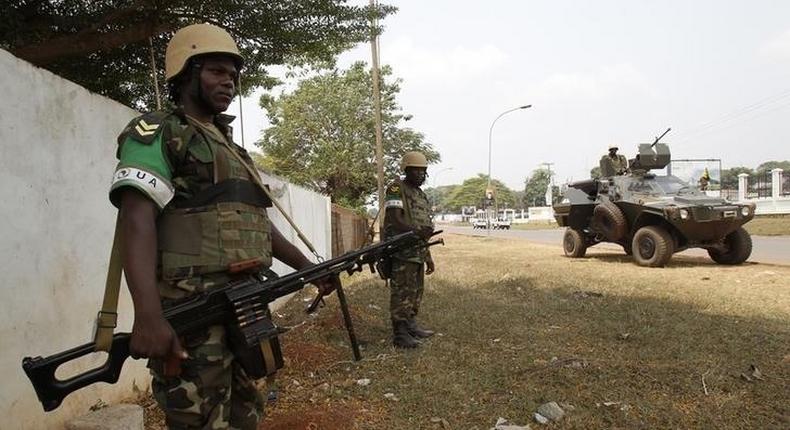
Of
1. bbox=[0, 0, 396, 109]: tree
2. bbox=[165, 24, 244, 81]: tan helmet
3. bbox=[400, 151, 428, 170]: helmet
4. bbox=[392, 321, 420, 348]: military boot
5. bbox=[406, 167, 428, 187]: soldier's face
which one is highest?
bbox=[0, 0, 396, 109]: tree

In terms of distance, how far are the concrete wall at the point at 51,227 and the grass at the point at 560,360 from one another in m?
1.07

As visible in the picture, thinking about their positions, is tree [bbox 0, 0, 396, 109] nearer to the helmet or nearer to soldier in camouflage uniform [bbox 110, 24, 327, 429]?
the helmet

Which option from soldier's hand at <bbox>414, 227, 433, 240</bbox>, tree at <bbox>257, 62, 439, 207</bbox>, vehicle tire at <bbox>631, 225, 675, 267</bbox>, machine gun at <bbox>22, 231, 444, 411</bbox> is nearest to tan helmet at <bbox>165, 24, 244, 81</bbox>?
machine gun at <bbox>22, 231, 444, 411</bbox>

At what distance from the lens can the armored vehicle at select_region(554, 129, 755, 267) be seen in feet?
27.1

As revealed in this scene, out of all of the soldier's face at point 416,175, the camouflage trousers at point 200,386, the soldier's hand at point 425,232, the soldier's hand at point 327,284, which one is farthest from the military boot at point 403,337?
the camouflage trousers at point 200,386

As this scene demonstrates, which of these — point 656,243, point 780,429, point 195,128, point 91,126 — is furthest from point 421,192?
point 656,243

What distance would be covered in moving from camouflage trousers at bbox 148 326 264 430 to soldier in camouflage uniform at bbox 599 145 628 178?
31.6 feet

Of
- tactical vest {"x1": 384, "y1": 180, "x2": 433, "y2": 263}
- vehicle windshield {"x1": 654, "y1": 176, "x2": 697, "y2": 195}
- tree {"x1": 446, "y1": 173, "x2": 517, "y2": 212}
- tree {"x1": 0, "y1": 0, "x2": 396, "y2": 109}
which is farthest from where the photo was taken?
tree {"x1": 446, "y1": 173, "x2": 517, "y2": 212}

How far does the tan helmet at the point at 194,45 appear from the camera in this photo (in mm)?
1685

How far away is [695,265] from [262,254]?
29.5ft

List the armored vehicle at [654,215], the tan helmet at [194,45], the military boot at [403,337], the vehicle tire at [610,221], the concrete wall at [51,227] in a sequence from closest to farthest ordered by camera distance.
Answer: the tan helmet at [194,45] < the concrete wall at [51,227] < the military boot at [403,337] < the armored vehicle at [654,215] < the vehicle tire at [610,221]

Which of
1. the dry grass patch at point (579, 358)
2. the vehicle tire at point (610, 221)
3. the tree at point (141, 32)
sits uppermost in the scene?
the tree at point (141, 32)

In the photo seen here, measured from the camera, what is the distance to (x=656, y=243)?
857cm

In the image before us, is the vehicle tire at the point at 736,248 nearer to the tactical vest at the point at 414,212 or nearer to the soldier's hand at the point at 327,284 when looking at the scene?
the tactical vest at the point at 414,212
